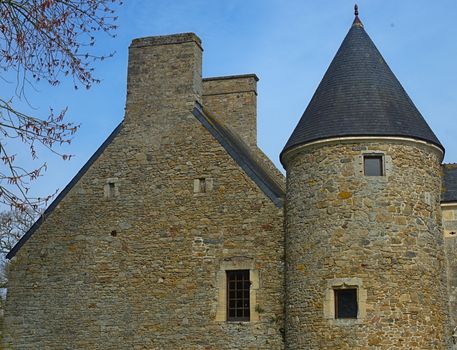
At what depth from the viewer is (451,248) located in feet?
46.2

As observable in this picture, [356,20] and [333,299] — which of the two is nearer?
[333,299]

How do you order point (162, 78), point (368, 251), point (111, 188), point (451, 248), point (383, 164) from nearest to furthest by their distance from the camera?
1. point (368, 251)
2. point (383, 164)
3. point (451, 248)
4. point (111, 188)
5. point (162, 78)

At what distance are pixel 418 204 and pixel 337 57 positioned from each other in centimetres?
367

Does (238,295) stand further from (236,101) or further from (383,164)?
(236,101)

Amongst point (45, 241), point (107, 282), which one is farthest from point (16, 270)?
point (107, 282)

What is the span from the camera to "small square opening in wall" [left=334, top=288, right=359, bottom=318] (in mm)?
12938

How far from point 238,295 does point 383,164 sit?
3863 millimetres

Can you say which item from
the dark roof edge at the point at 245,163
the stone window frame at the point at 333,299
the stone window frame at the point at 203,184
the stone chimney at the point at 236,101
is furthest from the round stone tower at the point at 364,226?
the stone chimney at the point at 236,101

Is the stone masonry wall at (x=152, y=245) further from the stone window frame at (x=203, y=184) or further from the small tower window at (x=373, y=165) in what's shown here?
the small tower window at (x=373, y=165)

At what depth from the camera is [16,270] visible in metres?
16.6

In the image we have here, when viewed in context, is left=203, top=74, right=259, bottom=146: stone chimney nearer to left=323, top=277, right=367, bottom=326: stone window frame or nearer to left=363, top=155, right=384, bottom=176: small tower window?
left=363, top=155, right=384, bottom=176: small tower window


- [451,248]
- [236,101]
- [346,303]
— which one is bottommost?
[346,303]

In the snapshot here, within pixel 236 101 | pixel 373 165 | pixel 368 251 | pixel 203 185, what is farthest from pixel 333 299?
pixel 236 101

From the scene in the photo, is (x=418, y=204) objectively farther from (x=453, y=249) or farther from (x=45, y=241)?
(x=45, y=241)
